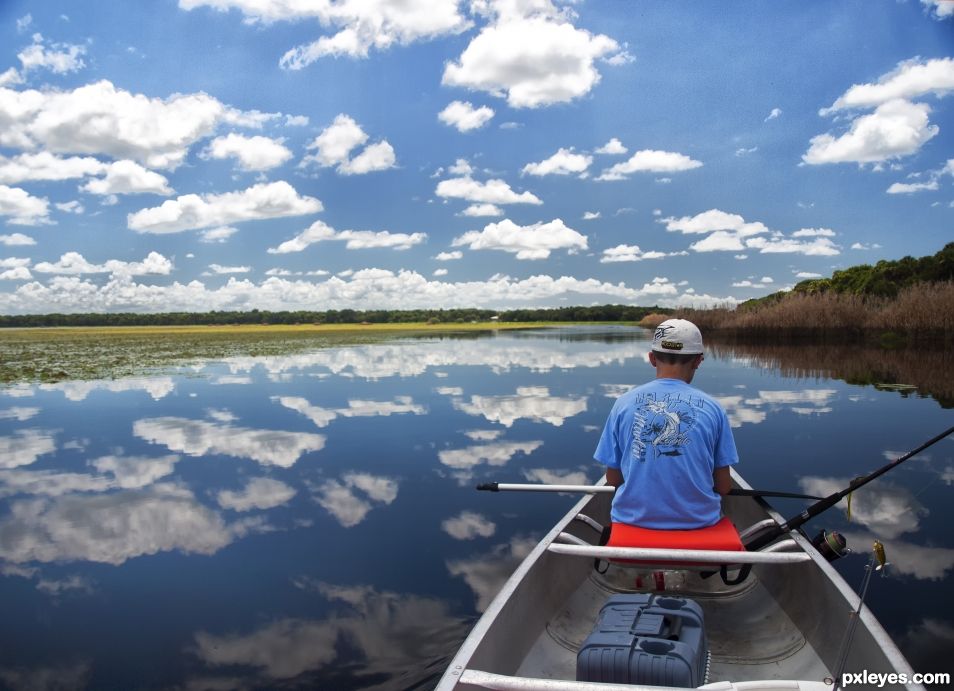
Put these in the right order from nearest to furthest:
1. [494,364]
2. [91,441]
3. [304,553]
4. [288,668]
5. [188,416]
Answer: [288,668] < [304,553] < [91,441] < [188,416] < [494,364]

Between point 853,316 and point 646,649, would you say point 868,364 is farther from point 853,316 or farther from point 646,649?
point 646,649

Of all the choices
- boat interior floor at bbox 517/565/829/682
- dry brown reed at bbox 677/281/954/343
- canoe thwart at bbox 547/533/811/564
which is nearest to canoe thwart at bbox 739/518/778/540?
boat interior floor at bbox 517/565/829/682

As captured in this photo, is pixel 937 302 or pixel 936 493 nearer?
pixel 936 493

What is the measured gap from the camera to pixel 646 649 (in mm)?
3012

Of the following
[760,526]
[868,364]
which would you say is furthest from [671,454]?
[868,364]

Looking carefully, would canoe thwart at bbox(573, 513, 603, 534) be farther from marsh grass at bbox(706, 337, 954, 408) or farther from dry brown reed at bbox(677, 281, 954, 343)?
dry brown reed at bbox(677, 281, 954, 343)

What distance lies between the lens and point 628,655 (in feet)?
9.80

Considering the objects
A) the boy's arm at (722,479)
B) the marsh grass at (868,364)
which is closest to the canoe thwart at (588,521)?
the boy's arm at (722,479)

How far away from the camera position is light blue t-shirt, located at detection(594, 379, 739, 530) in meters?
3.89

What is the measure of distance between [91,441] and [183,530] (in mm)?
6394

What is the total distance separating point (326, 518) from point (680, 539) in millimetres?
4838

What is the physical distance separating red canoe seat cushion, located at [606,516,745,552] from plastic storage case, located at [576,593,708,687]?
0.60 meters

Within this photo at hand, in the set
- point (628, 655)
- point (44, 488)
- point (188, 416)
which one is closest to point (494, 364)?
point (188, 416)

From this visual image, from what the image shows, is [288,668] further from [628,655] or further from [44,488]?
[44,488]
